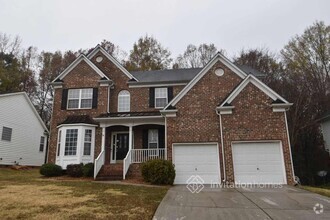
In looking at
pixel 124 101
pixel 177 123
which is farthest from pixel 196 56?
pixel 177 123

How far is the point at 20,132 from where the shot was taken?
20906 millimetres

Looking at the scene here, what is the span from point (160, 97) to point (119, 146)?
4.60 meters

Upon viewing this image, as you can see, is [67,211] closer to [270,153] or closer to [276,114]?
[270,153]

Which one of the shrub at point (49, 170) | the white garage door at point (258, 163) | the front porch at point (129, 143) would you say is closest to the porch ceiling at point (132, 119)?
the front porch at point (129, 143)

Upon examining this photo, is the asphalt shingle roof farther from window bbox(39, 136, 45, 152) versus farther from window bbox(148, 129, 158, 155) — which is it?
window bbox(39, 136, 45, 152)

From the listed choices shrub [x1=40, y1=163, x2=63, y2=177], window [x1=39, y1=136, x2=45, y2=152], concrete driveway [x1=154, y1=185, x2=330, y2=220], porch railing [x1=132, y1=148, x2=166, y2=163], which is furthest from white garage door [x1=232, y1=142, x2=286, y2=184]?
window [x1=39, y1=136, x2=45, y2=152]

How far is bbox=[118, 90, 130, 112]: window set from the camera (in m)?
17.7

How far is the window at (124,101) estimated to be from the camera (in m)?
17.7

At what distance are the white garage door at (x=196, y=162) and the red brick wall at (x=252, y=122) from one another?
28.2 inches

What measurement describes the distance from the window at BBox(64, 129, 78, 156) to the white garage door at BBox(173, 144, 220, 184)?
6.62 metres

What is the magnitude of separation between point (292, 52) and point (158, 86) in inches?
633

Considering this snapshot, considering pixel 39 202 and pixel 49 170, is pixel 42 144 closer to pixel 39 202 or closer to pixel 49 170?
pixel 49 170

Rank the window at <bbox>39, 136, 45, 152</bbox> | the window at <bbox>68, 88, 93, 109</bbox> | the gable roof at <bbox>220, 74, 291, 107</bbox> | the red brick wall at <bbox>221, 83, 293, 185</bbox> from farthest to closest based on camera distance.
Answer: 1. the window at <bbox>39, 136, 45, 152</bbox>
2. the window at <bbox>68, 88, 93, 109</bbox>
3. the gable roof at <bbox>220, 74, 291, 107</bbox>
4. the red brick wall at <bbox>221, 83, 293, 185</bbox>

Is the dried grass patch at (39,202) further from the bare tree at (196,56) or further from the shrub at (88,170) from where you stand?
the bare tree at (196,56)
